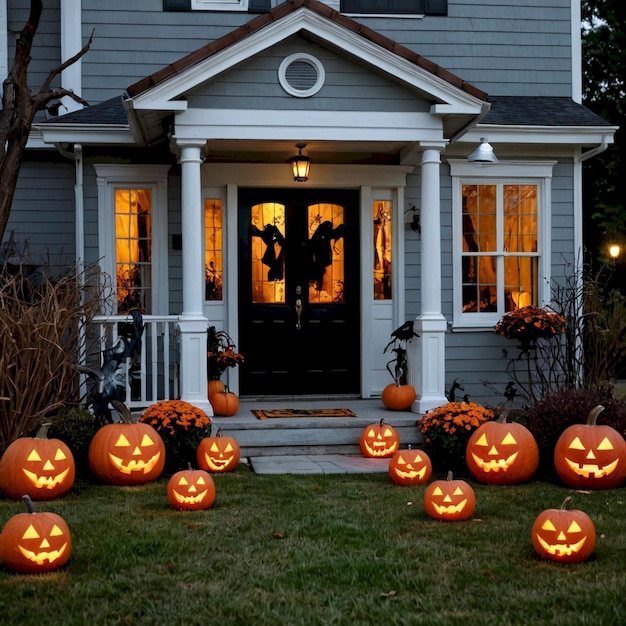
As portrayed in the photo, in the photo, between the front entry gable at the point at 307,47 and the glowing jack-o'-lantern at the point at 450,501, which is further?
the front entry gable at the point at 307,47

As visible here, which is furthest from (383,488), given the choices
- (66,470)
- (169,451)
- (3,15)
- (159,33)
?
(3,15)

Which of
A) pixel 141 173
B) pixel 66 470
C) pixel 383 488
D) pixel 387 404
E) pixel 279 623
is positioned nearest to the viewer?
pixel 279 623

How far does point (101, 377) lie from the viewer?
729 cm

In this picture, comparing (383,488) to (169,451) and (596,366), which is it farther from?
(596,366)

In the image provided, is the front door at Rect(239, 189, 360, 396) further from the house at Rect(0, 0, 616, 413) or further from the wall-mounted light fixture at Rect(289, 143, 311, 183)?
the wall-mounted light fixture at Rect(289, 143, 311, 183)

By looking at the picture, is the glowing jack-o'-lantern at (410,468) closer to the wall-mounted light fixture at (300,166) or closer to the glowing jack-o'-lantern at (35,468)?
the glowing jack-o'-lantern at (35,468)

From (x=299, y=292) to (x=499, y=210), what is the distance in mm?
2402

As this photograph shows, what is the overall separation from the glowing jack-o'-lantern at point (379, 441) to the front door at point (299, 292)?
2.10 meters

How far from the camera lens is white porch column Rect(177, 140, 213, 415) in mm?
8398

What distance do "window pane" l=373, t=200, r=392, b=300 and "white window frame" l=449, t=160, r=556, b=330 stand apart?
715 millimetres

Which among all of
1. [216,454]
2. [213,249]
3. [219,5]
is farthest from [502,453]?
[219,5]

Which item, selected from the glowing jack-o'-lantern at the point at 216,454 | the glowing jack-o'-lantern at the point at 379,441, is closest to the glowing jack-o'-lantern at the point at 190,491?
the glowing jack-o'-lantern at the point at 216,454

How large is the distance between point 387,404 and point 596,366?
2461 mm

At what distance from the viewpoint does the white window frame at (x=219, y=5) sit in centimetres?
1049
